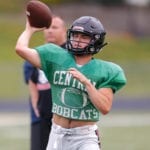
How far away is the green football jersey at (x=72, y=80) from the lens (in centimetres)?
616

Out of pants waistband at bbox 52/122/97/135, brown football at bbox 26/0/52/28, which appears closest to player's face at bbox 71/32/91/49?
brown football at bbox 26/0/52/28

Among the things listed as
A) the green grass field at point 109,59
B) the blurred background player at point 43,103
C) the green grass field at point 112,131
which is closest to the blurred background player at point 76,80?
the blurred background player at point 43,103

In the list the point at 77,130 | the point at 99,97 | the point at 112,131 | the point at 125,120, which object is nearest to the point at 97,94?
the point at 99,97

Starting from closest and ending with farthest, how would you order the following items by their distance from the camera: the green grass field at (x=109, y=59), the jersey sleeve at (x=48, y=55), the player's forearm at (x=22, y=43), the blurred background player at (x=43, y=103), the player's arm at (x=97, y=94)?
the player's arm at (x=97, y=94) < the player's forearm at (x=22, y=43) < the jersey sleeve at (x=48, y=55) < the blurred background player at (x=43, y=103) < the green grass field at (x=109, y=59)

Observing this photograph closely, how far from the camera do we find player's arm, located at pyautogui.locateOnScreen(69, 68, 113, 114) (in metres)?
5.92

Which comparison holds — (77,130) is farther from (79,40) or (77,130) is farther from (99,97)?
(79,40)

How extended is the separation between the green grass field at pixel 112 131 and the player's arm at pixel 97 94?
4909 millimetres

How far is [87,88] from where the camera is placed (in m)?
5.95

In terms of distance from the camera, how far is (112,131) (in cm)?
1316

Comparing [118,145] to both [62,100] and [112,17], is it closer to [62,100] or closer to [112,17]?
[62,100]

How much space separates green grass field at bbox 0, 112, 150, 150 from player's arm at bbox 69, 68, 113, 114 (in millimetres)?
4909

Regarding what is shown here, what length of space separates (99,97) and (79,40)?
495mm

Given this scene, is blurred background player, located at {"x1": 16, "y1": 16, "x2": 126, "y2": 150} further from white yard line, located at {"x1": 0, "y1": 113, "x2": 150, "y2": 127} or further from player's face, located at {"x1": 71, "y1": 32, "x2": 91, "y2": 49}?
white yard line, located at {"x1": 0, "y1": 113, "x2": 150, "y2": 127}

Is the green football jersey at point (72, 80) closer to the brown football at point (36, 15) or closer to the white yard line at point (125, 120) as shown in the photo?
the brown football at point (36, 15)
